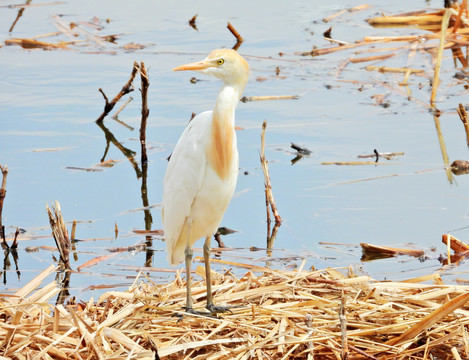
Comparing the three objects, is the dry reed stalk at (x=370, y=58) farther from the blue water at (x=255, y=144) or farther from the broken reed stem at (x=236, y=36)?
the broken reed stem at (x=236, y=36)

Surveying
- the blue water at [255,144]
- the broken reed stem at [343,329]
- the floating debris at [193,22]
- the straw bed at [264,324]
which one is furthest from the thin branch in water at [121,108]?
the broken reed stem at [343,329]

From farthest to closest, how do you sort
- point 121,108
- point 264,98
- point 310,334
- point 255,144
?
1. point 264,98
2. point 121,108
3. point 255,144
4. point 310,334

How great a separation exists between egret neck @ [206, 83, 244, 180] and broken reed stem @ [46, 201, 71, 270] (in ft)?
4.28

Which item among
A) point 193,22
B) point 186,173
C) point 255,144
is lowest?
point 255,144

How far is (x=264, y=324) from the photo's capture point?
3.43 metres

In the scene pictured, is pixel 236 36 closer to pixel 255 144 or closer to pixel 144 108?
pixel 255 144

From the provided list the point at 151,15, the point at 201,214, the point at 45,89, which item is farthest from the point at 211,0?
the point at 201,214

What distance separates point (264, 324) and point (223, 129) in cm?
83

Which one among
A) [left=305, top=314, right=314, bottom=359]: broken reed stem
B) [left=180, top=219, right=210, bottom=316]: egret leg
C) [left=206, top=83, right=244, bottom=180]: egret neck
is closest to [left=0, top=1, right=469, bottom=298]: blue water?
[left=180, top=219, right=210, bottom=316]: egret leg

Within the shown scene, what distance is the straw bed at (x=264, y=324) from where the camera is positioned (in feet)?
10.5

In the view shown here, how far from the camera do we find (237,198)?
19.3 ft

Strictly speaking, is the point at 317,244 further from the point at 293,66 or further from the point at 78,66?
the point at 78,66

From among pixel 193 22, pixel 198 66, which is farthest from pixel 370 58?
pixel 198 66

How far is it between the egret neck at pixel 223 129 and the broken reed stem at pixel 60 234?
130 centimetres
